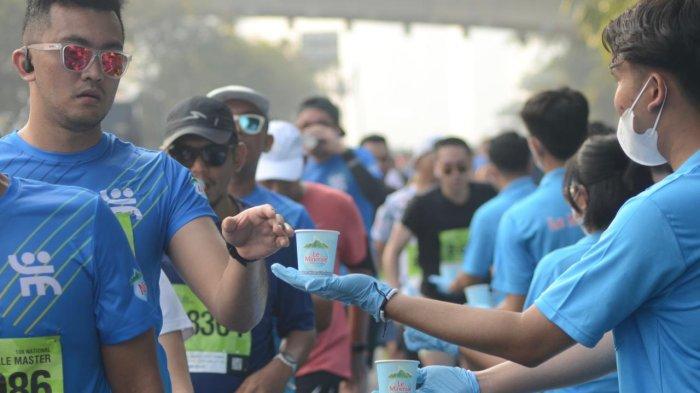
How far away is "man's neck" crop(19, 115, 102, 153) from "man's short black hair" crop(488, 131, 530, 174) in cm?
558

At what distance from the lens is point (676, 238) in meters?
3.65

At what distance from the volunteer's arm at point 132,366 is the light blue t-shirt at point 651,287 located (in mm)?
1111

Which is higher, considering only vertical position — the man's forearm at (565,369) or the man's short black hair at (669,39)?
the man's short black hair at (669,39)

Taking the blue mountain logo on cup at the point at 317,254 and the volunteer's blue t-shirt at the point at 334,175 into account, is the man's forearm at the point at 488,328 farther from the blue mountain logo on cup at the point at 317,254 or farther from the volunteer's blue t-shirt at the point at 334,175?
the volunteer's blue t-shirt at the point at 334,175

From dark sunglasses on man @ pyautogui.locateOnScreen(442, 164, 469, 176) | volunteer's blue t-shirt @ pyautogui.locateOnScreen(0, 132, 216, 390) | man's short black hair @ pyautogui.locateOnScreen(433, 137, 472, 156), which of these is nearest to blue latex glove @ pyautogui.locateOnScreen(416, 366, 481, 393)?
volunteer's blue t-shirt @ pyautogui.locateOnScreen(0, 132, 216, 390)

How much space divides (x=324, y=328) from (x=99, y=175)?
2.87 m

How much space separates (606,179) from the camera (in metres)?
5.50

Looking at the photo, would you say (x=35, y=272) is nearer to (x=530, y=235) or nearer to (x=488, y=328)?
Answer: (x=488, y=328)

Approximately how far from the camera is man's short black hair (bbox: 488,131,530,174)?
9.80m

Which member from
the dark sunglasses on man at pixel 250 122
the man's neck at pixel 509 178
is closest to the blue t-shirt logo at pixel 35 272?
the dark sunglasses on man at pixel 250 122

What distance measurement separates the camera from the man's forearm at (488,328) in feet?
12.7

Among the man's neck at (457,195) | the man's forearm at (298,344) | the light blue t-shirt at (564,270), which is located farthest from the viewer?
the man's neck at (457,195)

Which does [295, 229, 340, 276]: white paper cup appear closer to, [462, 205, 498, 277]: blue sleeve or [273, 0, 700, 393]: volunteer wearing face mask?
[273, 0, 700, 393]: volunteer wearing face mask

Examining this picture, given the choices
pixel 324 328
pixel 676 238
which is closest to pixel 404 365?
pixel 676 238
